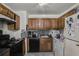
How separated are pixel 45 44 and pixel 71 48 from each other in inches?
14.0

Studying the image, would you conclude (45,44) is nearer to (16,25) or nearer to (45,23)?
(45,23)

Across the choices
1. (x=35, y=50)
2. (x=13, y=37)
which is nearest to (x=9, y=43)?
(x=13, y=37)

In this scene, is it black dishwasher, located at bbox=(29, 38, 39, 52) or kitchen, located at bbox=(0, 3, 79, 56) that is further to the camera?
black dishwasher, located at bbox=(29, 38, 39, 52)

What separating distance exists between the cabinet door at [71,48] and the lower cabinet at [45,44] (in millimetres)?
231

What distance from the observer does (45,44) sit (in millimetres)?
1818

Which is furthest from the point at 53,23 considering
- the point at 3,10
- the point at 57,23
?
the point at 3,10

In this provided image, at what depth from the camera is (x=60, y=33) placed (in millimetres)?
1803

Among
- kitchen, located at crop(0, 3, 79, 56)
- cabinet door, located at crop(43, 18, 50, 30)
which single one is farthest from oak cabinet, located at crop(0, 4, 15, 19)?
cabinet door, located at crop(43, 18, 50, 30)

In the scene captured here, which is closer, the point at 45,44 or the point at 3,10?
the point at 3,10

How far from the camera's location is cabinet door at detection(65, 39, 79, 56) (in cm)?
170

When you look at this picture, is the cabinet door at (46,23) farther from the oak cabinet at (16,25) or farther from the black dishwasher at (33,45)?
the oak cabinet at (16,25)

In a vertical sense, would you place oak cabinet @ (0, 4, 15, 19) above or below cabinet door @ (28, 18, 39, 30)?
above

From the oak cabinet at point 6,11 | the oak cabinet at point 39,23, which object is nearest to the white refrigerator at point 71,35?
the oak cabinet at point 39,23

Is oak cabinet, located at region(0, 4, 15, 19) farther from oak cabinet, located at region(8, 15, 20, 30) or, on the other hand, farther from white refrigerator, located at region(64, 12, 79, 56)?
white refrigerator, located at region(64, 12, 79, 56)
